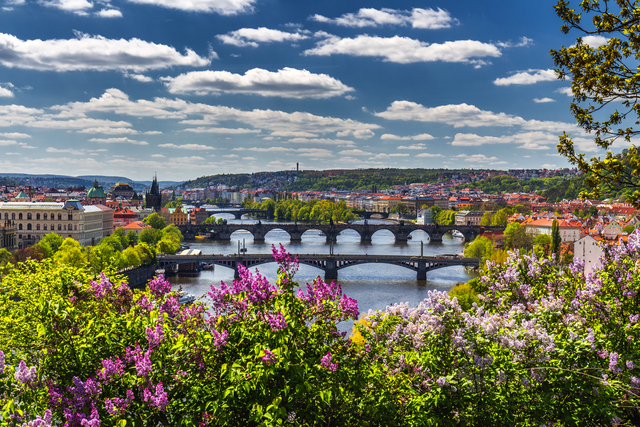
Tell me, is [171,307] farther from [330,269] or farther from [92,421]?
[330,269]

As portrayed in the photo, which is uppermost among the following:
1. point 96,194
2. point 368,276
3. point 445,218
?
point 96,194

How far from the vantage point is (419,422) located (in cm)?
528

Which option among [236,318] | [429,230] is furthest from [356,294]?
[429,230]

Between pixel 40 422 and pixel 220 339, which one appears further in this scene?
pixel 220 339

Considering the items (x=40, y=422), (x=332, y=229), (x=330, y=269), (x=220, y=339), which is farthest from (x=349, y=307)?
(x=332, y=229)

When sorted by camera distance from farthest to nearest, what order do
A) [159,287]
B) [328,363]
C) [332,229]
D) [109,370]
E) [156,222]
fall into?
[332,229] < [156,222] < [159,287] < [328,363] < [109,370]

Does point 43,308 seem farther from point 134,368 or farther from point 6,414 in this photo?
point 6,414

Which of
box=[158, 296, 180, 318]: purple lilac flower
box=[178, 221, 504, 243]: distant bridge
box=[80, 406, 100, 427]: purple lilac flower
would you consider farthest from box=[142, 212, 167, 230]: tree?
box=[80, 406, 100, 427]: purple lilac flower

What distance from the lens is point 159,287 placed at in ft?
21.2

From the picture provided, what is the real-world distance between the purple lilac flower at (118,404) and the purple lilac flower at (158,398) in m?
0.13

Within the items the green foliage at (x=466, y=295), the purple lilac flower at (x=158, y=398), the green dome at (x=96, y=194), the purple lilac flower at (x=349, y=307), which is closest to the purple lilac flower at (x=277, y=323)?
the purple lilac flower at (x=349, y=307)

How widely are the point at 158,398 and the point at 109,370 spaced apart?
0.59 meters

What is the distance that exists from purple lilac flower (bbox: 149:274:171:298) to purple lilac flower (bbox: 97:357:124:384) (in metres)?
1.34

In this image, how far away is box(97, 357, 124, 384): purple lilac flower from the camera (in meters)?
5.01
